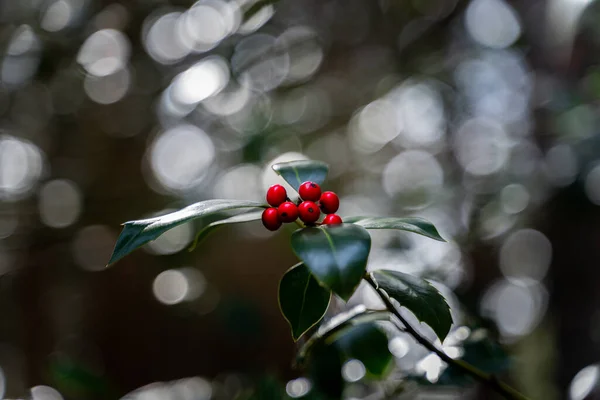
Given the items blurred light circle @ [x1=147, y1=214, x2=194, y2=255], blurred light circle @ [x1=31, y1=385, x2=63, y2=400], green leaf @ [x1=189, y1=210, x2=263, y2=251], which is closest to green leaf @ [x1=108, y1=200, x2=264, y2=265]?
green leaf @ [x1=189, y1=210, x2=263, y2=251]

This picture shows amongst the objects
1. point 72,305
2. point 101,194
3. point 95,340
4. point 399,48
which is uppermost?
point 399,48

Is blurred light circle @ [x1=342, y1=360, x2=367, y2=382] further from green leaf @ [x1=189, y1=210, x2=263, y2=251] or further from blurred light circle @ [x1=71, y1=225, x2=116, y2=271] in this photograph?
blurred light circle @ [x1=71, y1=225, x2=116, y2=271]

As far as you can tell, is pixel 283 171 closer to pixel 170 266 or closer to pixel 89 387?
pixel 89 387

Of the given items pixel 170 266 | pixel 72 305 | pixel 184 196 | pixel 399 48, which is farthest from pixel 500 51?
pixel 72 305


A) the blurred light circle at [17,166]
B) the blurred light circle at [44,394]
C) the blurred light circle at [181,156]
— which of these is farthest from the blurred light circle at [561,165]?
the blurred light circle at [17,166]

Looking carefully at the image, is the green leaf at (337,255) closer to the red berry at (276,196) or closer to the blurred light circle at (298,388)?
the red berry at (276,196)

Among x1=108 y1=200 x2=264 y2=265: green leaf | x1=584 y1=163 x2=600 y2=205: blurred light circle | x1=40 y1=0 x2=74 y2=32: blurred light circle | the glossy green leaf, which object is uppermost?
x1=40 y1=0 x2=74 y2=32: blurred light circle

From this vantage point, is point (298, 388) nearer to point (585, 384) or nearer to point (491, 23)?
point (585, 384)
